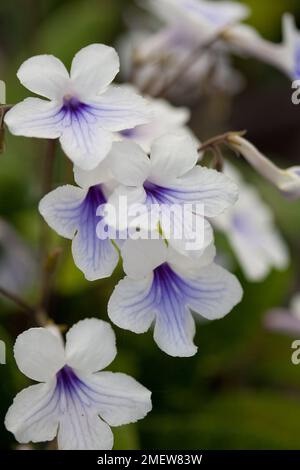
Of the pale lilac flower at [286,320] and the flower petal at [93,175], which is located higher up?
the pale lilac flower at [286,320]

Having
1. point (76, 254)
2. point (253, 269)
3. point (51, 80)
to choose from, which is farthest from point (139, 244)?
point (253, 269)

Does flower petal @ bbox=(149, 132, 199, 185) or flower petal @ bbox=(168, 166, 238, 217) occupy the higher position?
flower petal @ bbox=(149, 132, 199, 185)

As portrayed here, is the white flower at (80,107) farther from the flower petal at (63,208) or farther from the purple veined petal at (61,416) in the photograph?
the purple veined petal at (61,416)

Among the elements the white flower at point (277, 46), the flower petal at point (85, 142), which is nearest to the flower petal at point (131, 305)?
the flower petal at point (85, 142)

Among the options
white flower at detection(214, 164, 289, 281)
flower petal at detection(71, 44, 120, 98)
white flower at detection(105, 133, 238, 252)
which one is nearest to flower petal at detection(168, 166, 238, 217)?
white flower at detection(105, 133, 238, 252)

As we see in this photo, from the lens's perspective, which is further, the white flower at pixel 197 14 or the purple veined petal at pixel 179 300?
the white flower at pixel 197 14

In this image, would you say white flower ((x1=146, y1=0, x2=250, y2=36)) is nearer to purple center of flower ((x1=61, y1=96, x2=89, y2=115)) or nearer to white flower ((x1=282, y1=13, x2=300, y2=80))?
white flower ((x1=282, y1=13, x2=300, y2=80))
